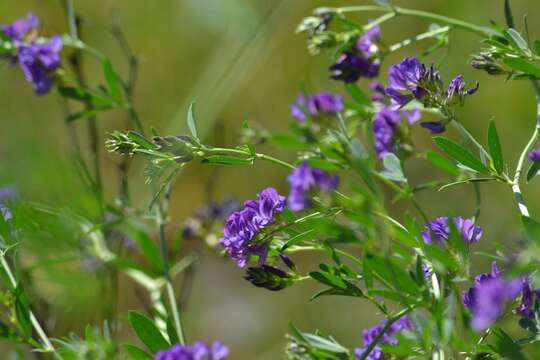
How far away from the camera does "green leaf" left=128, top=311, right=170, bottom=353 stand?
2.74 ft

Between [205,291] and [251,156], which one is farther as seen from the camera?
[205,291]

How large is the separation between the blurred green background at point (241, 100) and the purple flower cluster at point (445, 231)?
54.8 inches

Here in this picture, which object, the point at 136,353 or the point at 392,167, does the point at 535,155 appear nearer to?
the point at 392,167

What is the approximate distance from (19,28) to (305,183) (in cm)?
81

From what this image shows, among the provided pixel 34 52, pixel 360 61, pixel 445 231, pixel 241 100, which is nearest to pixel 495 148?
pixel 445 231

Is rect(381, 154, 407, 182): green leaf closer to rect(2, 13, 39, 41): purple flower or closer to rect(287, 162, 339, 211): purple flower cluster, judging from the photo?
rect(287, 162, 339, 211): purple flower cluster

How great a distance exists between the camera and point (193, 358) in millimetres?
643

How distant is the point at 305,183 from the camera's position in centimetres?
67

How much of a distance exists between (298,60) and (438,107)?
→ 2.00m

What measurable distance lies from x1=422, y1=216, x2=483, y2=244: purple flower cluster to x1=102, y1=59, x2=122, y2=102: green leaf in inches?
25.9

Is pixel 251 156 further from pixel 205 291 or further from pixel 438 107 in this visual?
pixel 205 291

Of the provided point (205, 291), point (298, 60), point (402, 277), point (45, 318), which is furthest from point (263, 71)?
point (402, 277)

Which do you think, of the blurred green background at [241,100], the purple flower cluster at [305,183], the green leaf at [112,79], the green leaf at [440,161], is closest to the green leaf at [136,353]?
the purple flower cluster at [305,183]

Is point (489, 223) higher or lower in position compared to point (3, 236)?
lower
